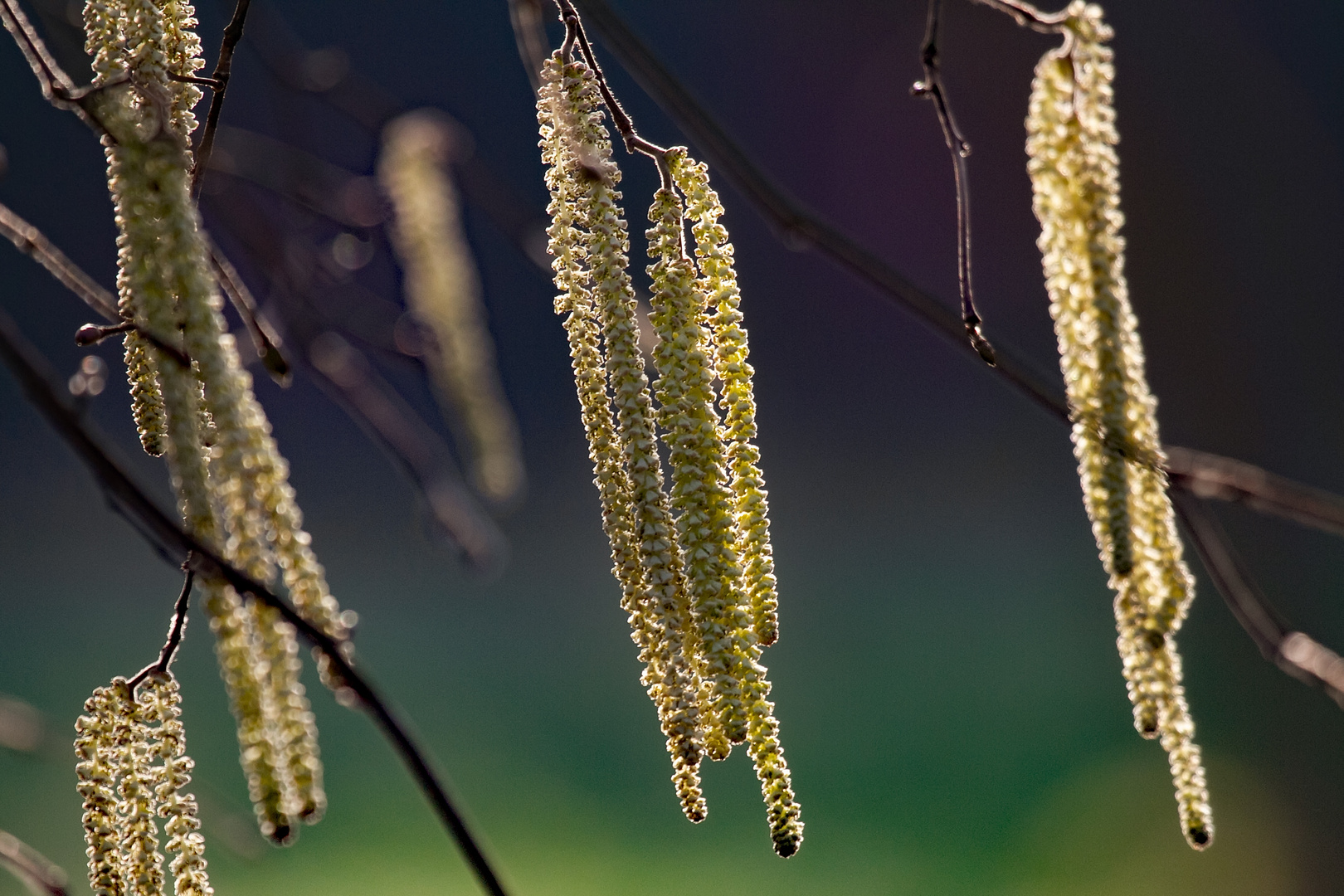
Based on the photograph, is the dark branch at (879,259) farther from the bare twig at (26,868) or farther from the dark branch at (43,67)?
the bare twig at (26,868)

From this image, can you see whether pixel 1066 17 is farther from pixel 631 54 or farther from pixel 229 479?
pixel 229 479

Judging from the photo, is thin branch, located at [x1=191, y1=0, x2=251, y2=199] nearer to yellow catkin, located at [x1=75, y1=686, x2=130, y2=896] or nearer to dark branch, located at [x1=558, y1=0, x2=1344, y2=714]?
dark branch, located at [x1=558, y1=0, x2=1344, y2=714]

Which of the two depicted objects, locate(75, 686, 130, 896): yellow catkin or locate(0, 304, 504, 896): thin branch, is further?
locate(75, 686, 130, 896): yellow catkin

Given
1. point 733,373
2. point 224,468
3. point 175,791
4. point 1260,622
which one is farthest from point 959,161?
point 175,791

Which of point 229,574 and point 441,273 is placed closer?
point 229,574

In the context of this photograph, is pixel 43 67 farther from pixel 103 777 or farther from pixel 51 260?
pixel 103 777

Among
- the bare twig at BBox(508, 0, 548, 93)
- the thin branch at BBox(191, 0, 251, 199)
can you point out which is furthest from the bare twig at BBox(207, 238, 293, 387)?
the bare twig at BBox(508, 0, 548, 93)
